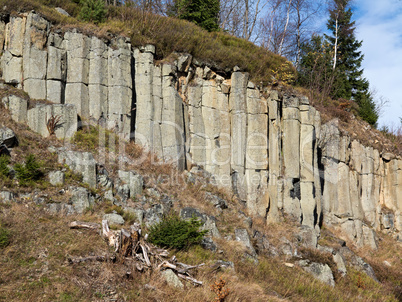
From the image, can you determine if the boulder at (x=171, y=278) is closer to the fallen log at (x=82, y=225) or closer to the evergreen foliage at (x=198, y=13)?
the fallen log at (x=82, y=225)

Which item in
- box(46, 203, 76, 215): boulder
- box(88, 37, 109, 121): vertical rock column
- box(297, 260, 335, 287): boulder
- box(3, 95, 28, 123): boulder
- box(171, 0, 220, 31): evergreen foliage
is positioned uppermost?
box(171, 0, 220, 31): evergreen foliage

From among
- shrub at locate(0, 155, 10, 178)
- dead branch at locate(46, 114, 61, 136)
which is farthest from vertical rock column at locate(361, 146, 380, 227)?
shrub at locate(0, 155, 10, 178)

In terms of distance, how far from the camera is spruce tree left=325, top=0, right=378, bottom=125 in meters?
29.2

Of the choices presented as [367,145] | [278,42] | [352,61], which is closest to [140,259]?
[367,145]

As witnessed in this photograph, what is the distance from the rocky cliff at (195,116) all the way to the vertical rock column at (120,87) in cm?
4

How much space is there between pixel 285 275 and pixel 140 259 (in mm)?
5392

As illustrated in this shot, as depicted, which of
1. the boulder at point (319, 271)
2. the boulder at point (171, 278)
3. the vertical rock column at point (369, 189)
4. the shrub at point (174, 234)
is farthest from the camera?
the vertical rock column at point (369, 189)

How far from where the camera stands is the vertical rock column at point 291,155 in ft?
60.7

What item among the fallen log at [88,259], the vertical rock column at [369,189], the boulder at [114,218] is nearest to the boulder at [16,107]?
the boulder at [114,218]

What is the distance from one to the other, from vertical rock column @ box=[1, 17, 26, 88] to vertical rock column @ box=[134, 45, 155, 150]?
15.0ft

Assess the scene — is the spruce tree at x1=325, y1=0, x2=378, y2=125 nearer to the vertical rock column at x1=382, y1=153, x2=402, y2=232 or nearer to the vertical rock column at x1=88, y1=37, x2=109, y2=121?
the vertical rock column at x1=382, y1=153, x2=402, y2=232

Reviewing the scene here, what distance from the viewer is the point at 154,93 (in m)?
17.8

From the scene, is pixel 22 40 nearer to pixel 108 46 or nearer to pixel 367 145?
pixel 108 46

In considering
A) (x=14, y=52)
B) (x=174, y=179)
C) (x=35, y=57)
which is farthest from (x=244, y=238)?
(x=14, y=52)
